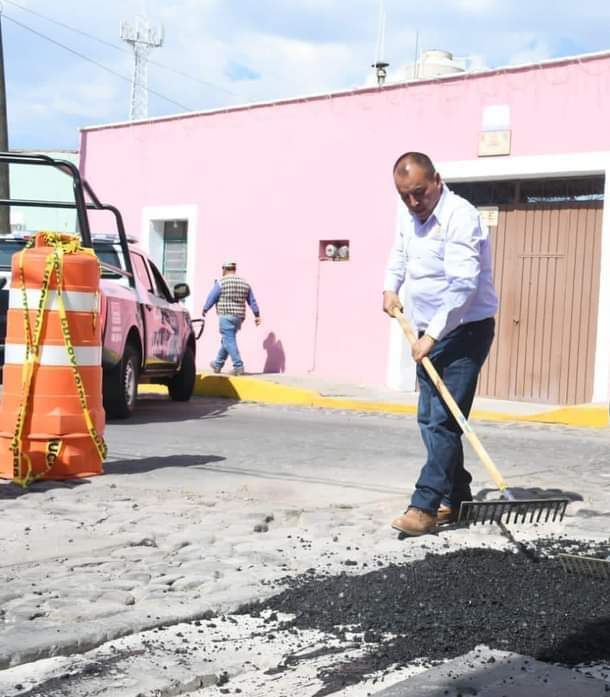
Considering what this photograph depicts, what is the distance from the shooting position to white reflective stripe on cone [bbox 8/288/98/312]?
7215mm

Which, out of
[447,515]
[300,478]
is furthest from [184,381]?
[447,515]

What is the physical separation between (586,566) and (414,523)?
1.14 metres

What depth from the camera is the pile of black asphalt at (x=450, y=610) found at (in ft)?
12.2

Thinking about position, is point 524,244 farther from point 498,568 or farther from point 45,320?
point 498,568

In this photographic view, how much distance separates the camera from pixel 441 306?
5.75m

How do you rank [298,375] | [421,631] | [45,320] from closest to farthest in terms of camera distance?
[421,631]
[45,320]
[298,375]

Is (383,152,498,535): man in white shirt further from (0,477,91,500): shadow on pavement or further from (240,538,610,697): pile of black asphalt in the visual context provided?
(0,477,91,500): shadow on pavement

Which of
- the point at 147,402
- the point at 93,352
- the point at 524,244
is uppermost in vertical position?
the point at 524,244

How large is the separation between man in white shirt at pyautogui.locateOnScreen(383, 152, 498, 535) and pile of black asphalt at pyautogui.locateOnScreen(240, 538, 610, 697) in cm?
75

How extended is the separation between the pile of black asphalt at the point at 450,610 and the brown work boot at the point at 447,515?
95 centimetres

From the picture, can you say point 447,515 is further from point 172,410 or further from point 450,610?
point 172,410

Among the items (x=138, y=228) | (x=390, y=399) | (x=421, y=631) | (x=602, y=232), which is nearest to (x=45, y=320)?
(x=421, y=631)

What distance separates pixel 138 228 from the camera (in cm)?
2098

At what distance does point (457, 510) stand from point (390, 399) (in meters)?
8.94
